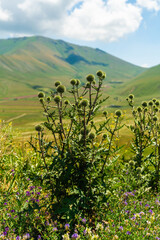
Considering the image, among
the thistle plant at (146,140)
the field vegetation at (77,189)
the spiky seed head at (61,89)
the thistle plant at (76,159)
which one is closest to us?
the field vegetation at (77,189)

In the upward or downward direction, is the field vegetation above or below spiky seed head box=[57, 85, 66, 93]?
below

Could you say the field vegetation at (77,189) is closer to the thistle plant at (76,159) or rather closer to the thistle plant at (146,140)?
the thistle plant at (76,159)

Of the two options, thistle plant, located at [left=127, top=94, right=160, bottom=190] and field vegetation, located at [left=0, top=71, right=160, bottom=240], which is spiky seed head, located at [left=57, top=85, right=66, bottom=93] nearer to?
field vegetation, located at [left=0, top=71, right=160, bottom=240]

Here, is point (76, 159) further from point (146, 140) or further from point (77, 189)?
point (146, 140)

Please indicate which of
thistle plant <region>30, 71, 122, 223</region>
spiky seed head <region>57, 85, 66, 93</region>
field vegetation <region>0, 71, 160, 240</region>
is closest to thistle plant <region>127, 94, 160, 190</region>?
field vegetation <region>0, 71, 160, 240</region>

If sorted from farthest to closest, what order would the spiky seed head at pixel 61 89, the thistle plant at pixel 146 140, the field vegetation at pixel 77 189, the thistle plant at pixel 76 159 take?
the thistle plant at pixel 146 140
the spiky seed head at pixel 61 89
the thistle plant at pixel 76 159
the field vegetation at pixel 77 189

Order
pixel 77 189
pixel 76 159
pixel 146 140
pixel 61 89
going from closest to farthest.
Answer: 1. pixel 77 189
2. pixel 61 89
3. pixel 76 159
4. pixel 146 140

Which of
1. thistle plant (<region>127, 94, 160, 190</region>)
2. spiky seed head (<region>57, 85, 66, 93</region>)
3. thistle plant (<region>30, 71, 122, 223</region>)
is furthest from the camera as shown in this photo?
thistle plant (<region>127, 94, 160, 190</region>)

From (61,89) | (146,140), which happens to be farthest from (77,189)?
(146,140)

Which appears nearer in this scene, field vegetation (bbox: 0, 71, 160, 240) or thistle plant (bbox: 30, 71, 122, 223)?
field vegetation (bbox: 0, 71, 160, 240)

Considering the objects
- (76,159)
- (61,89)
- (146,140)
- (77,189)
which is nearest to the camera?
(77,189)

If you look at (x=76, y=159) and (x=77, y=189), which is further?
(x=76, y=159)

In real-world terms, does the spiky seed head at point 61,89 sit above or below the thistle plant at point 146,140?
above

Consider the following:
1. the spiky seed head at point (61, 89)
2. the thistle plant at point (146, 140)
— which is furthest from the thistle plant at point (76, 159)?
the thistle plant at point (146, 140)
